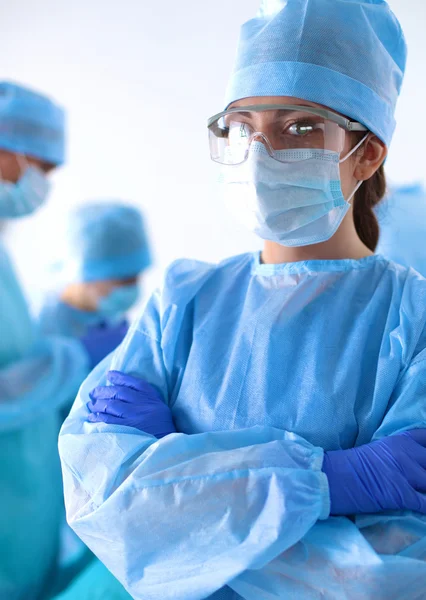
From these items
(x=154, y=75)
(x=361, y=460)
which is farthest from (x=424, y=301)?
(x=154, y=75)

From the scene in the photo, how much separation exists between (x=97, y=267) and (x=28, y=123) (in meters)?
0.67

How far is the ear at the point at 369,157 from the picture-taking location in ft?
3.82

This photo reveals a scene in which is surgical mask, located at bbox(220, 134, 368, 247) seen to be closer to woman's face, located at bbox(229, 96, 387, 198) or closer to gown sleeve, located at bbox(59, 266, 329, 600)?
woman's face, located at bbox(229, 96, 387, 198)

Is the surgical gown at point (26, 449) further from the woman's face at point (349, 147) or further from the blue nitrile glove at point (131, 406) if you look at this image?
the woman's face at point (349, 147)

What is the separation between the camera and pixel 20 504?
176cm

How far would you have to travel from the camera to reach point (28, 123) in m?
2.25

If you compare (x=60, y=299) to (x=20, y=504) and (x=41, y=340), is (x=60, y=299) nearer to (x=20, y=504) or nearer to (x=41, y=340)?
(x=41, y=340)

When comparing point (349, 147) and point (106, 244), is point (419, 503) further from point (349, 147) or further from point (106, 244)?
point (106, 244)

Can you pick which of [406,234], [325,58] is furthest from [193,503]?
[406,234]

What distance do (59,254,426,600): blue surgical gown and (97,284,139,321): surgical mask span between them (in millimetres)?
1367

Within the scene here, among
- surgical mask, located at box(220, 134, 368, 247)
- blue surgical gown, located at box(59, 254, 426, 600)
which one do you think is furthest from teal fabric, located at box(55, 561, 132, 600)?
surgical mask, located at box(220, 134, 368, 247)

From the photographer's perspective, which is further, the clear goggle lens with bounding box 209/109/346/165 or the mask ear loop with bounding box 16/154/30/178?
the mask ear loop with bounding box 16/154/30/178

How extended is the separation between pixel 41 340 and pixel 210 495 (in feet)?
4.20

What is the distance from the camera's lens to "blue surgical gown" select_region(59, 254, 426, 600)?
2.85 feet
